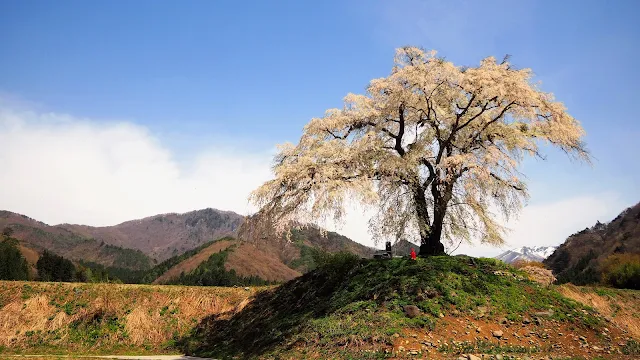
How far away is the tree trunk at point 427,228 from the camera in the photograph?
2333 centimetres

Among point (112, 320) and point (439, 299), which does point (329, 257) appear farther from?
point (112, 320)

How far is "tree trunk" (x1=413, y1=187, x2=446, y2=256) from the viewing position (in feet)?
76.5

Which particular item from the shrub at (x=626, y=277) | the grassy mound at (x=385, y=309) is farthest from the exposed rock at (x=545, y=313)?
the shrub at (x=626, y=277)

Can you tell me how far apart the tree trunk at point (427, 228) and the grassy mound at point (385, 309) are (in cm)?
187

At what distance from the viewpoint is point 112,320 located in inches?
1056

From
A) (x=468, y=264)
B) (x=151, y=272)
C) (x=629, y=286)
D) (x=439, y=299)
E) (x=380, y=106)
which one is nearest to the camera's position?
(x=439, y=299)

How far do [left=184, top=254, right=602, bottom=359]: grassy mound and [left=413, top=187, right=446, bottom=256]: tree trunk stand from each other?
187 cm

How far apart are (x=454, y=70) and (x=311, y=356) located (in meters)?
15.3

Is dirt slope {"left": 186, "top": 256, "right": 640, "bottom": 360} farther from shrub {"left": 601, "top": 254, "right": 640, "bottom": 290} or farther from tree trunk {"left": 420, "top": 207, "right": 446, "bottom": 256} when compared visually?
shrub {"left": 601, "top": 254, "right": 640, "bottom": 290}

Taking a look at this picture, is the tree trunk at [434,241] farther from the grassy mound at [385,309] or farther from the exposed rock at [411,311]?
the exposed rock at [411,311]

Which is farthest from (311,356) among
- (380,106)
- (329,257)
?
(380,106)

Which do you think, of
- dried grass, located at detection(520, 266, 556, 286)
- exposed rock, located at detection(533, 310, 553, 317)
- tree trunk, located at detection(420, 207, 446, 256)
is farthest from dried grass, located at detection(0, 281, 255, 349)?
exposed rock, located at detection(533, 310, 553, 317)

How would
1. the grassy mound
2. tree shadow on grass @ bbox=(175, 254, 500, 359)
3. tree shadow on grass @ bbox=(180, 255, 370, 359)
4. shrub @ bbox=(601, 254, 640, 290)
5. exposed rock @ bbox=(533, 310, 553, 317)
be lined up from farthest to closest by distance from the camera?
1. shrub @ bbox=(601, 254, 640, 290)
2. tree shadow on grass @ bbox=(180, 255, 370, 359)
3. exposed rock @ bbox=(533, 310, 553, 317)
4. tree shadow on grass @ bbox=(175, 254, 500, 359)
5. the grassy mound

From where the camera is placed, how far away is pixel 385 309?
17.8 meters
